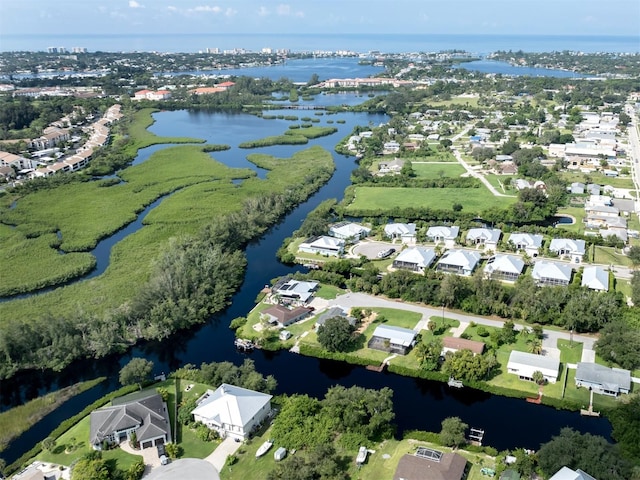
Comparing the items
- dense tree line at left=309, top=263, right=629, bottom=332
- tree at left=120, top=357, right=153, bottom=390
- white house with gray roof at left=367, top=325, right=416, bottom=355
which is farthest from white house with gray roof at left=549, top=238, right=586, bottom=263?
tree at left=120, top=357, right=153, bottom=390

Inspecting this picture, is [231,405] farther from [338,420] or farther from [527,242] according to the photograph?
[527,242]

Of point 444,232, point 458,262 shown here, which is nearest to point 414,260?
point 458,262

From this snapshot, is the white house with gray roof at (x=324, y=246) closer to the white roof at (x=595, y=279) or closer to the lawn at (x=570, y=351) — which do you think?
the white roof at (x=595, y=279)

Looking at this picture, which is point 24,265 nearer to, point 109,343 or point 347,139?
point 109,343

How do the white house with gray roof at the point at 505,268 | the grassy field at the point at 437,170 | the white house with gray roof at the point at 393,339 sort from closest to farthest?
1. the white house with gray roof at the point at 393,339
2. the white house with gray roof at the point at 505,268
3. the grassy field at the point at 437,170

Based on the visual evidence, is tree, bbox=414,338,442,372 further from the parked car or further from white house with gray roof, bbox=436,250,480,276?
the parked car

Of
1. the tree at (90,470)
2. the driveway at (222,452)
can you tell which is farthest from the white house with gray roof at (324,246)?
the tree at (90,470)
